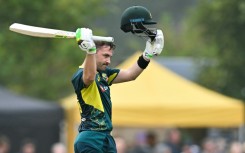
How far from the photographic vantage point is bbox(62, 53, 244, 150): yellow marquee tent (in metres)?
20.2

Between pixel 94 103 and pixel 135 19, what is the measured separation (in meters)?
0.96

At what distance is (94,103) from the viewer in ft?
33.0

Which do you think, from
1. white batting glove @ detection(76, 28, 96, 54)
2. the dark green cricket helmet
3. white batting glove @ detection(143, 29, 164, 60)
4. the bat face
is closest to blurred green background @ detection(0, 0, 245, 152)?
white batting glove @ detection(143, 29, 164, 60)

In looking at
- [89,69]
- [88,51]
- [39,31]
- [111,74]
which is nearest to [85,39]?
[88,51]

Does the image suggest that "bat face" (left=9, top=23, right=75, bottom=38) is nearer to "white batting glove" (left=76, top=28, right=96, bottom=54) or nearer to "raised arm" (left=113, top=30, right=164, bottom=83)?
"white batting glove" (left=76, top=28, right=96, bottom=54)

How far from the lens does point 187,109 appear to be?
67.2 feet

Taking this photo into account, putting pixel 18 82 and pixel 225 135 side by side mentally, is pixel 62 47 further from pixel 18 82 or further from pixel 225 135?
pixel 225 135

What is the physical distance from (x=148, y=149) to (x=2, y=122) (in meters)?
2.89

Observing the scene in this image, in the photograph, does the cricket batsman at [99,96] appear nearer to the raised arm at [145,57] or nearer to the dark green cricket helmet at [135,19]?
the dark green cricket helmet at [135,19]

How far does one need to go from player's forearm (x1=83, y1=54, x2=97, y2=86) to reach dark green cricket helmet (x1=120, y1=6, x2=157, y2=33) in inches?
30.7

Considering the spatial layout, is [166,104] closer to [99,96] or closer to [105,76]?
[105,76]

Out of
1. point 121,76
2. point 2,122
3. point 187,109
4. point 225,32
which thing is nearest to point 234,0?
point 225,32

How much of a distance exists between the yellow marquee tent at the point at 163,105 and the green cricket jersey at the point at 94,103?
32.2 ft

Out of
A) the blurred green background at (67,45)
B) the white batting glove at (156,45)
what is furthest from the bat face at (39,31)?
the blurred green background at (67,45)
